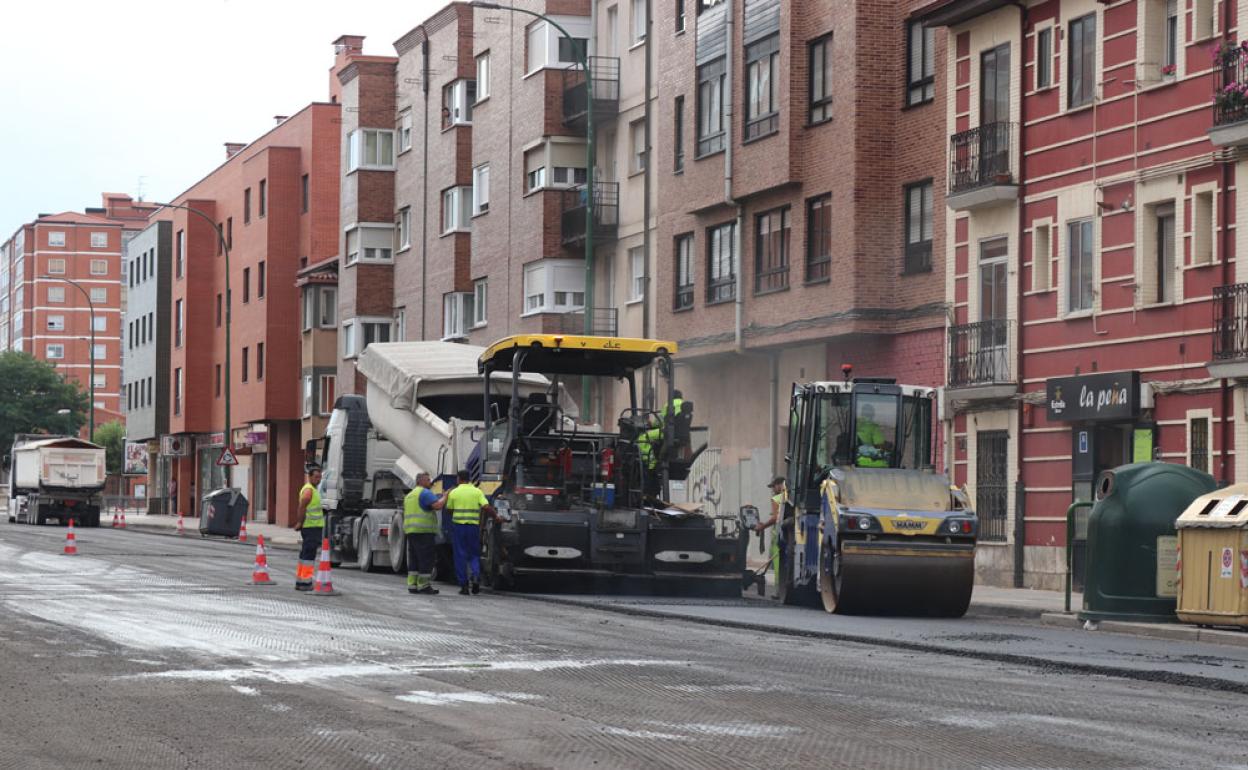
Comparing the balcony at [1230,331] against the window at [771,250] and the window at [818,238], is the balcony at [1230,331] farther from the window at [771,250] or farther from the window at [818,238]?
the window at [771,250]

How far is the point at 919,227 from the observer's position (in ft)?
109

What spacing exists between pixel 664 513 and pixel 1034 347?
7582 mm

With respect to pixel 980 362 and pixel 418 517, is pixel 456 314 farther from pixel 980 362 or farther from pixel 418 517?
pixel 418 517

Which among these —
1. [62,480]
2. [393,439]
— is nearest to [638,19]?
[393,439]

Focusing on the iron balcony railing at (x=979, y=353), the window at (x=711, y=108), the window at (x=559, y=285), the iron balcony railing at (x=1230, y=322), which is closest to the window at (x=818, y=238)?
the iron balcony railing at (x=979, y=353)

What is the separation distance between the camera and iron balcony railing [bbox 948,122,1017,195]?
100 feet

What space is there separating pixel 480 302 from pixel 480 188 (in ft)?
10.00

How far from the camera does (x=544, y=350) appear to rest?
87.8ft

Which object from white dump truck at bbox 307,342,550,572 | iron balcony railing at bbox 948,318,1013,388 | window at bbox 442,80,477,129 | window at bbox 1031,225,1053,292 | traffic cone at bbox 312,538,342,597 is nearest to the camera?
traffic cone at bbox 312,538,342,597

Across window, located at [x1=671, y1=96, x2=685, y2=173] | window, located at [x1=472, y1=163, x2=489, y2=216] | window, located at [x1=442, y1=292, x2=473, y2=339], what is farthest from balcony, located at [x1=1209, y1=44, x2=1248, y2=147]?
window, located at [x1=442, y1=292, x2=473, y2=339]

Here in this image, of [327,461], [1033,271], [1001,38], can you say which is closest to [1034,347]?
[1033,271]

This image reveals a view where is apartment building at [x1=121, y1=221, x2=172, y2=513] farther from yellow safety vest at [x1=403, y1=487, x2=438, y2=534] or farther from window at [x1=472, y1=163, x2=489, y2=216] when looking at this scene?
yellow safety vest at [x1=403, y1=487, x2=438, y2=534]

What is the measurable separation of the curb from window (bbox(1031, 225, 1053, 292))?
917cm

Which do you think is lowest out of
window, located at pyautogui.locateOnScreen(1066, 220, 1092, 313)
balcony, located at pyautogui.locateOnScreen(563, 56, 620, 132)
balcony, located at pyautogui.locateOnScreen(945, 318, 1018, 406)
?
balcony, located at pyautogui.locateOnScreen(945, 318, 1018, 406)
